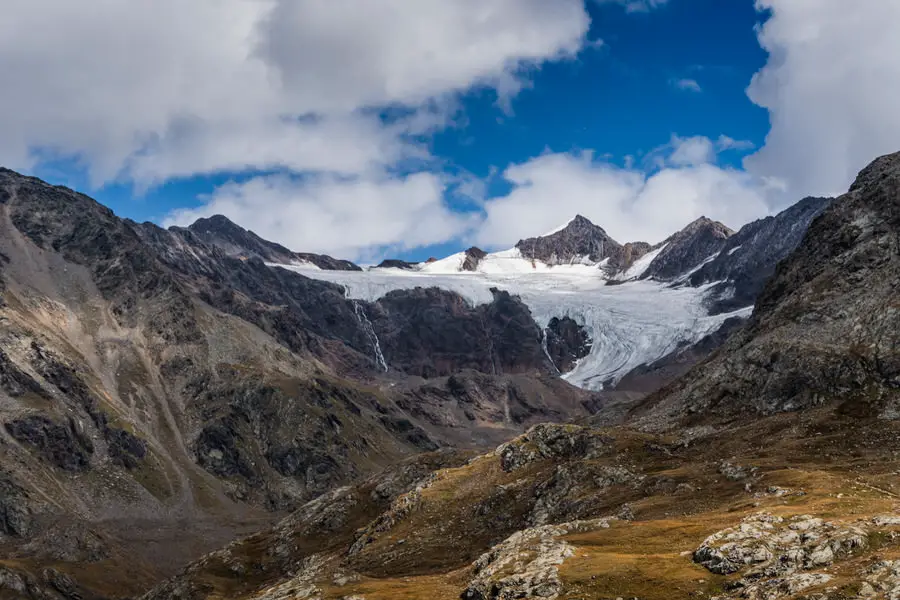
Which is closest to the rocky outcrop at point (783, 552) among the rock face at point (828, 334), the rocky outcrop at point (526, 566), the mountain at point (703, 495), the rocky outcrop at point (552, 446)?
the mountain at point (703, 495)

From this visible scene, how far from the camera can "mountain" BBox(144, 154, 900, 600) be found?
186 feet

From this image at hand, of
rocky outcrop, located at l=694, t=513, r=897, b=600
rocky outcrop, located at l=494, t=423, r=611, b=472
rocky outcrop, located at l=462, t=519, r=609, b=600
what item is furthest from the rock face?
rocky outcrop, located at l=694, t=513, r=897, b=600

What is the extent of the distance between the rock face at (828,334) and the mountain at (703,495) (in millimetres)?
414

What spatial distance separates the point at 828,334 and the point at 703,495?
66.2m

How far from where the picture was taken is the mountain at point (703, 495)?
5662 centimetres

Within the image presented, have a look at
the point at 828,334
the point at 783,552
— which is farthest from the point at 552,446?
the point at 783,552

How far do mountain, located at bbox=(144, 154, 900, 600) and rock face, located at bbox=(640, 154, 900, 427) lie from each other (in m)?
0.41

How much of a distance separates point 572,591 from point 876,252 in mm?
123397

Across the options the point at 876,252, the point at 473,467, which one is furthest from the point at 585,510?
the point at 876,252

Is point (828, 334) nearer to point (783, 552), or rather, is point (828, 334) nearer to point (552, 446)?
point (552, 446)

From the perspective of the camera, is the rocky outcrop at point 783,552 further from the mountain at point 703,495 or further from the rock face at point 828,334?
the rock face at point 828,334

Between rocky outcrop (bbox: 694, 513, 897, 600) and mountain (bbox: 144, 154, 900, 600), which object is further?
mountain (bbox: 144, 154, 900, 600)

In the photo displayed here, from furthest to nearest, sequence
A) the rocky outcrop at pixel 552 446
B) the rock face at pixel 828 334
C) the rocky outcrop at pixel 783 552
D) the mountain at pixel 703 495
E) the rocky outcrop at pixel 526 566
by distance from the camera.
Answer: the rock face at pixel 828 334 → the rocky outcrop at pixel 552 446 → the rocky outcrop at pixel 526 566 → the mountain at pixel 703 495 → the rocky outcrop at pixel 783 552

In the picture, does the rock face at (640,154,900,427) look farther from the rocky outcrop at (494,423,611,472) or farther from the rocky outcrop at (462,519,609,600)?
the rocky outcrop at (462,519,609,600)
